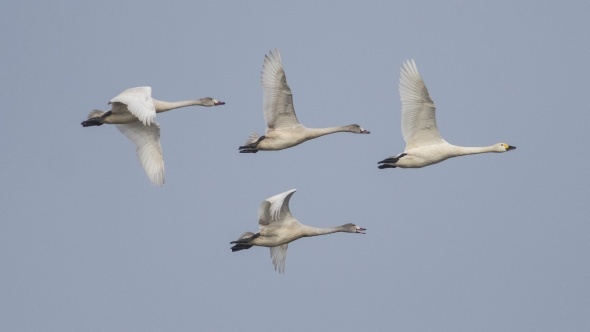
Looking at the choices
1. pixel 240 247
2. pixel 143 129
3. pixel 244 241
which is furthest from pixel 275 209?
pixel 143 129

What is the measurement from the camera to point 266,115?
48.8m

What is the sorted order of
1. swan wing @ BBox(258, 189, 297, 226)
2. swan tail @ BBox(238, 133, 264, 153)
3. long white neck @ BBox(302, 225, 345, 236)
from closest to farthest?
swan wing @ BBox(258, 189, 297, 226) → long white neck @ BBox(302, 225, 345, 236) → swan tail @ BBox(238, 133, 264, 153)

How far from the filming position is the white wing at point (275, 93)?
4834cm

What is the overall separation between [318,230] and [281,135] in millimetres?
3002

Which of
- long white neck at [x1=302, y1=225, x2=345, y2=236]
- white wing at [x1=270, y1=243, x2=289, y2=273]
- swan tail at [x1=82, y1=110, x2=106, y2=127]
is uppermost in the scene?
swan tail at [x1=82, y1=110, x2=106, y2=127]

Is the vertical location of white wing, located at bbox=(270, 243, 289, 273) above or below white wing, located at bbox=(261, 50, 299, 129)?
below

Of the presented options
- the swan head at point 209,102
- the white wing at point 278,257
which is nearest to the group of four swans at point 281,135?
the white wing at point 278,257

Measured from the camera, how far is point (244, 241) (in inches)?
1863

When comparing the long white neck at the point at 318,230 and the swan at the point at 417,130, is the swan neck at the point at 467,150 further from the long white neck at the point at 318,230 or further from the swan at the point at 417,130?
the long white neck at the point at 318,230

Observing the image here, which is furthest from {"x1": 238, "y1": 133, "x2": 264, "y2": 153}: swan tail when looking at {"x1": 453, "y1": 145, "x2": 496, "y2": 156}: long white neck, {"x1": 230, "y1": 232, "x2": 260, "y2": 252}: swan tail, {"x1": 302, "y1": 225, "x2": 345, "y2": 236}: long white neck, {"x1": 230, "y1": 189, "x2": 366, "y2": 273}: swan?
{"x1": 453, "y1": 145, "x2": 496, "y2": 156}: long white neck

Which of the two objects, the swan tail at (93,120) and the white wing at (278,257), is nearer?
the swan tail at (93,120)

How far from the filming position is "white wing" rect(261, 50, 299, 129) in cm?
4834

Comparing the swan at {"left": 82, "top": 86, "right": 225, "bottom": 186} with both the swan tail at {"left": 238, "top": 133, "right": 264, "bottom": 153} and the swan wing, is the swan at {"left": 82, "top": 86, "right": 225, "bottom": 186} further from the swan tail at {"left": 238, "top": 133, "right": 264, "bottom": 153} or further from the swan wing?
the swan wing

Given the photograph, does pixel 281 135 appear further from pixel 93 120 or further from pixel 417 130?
pixel 93 120
